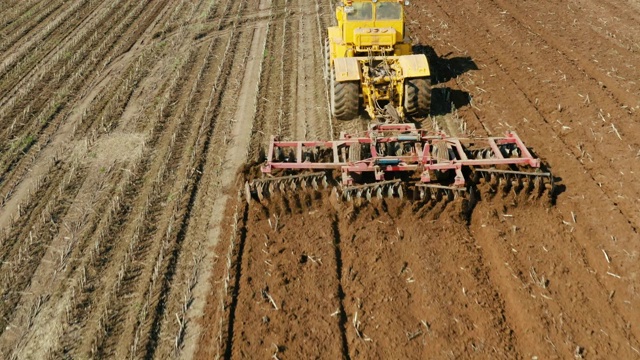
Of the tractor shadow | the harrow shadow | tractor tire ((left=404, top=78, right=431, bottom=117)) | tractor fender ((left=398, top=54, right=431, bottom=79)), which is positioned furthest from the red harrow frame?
the harrow shadow

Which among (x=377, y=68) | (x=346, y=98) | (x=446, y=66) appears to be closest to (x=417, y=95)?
(x=377, y=68)

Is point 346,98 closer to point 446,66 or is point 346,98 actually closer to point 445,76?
point 445,76

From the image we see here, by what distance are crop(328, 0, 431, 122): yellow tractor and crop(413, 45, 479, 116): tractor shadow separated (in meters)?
0.95

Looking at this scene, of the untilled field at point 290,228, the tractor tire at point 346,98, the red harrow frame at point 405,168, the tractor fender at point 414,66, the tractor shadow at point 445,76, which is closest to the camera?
the untilled field at point 290,228

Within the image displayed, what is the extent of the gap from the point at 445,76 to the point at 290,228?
7511 mm

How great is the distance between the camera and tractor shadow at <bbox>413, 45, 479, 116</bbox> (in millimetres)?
12719

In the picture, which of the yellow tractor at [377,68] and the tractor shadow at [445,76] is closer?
the yellow tractor at [377,68]

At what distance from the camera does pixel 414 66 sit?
1119 cm

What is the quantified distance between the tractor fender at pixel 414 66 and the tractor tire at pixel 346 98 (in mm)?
1051

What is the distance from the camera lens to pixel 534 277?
7676mm

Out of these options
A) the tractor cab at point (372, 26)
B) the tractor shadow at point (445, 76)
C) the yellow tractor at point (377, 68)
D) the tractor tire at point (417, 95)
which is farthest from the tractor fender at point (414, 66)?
the tractor shadow at point (445, 76)

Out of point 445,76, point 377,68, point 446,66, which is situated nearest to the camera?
point 377,68

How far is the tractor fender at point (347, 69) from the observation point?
11.2 metres

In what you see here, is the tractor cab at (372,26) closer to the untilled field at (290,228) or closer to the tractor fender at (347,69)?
the tractor fender at (347,69)
